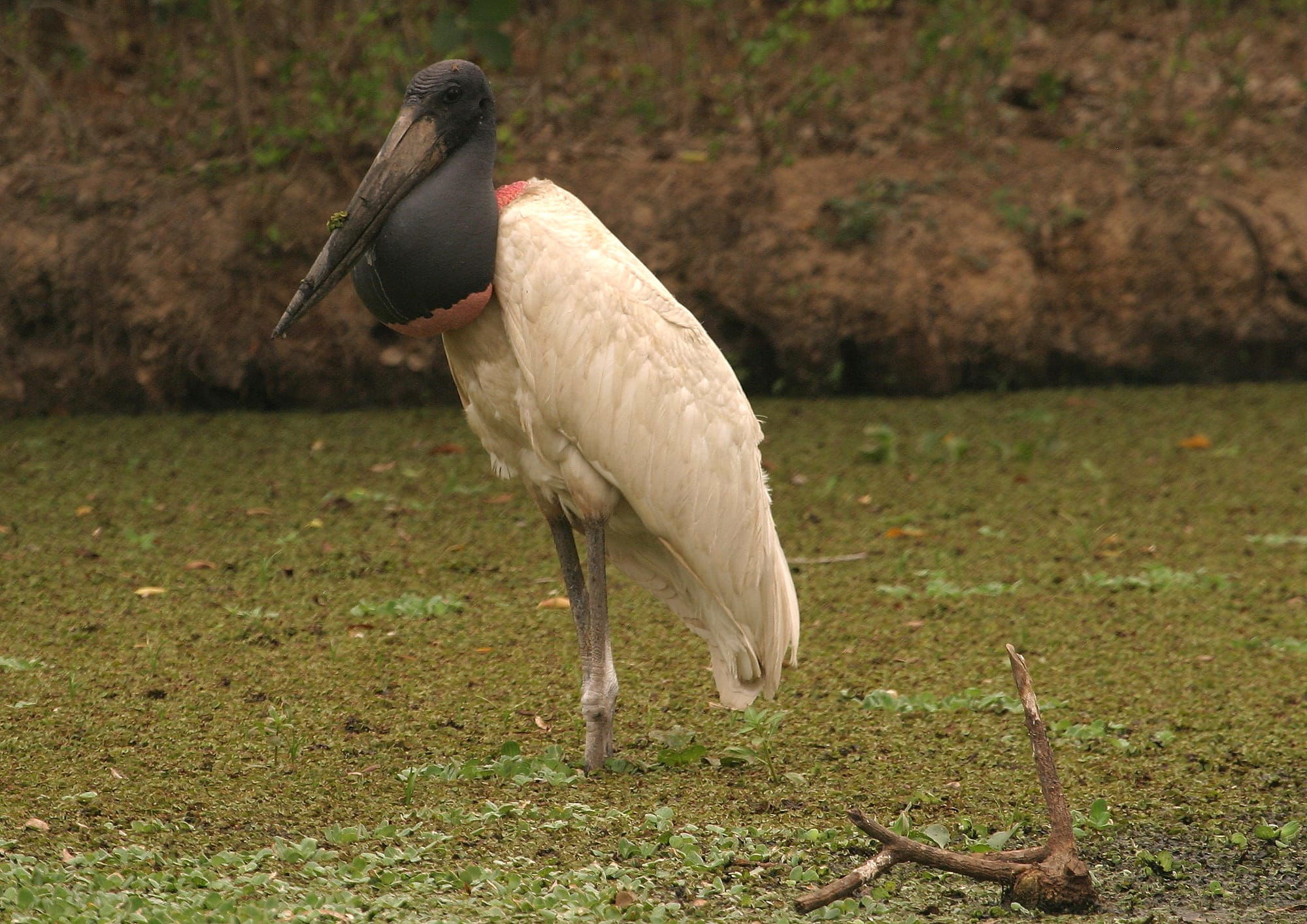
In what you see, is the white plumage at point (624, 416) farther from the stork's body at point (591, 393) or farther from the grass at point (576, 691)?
the grass at point (576, 691)

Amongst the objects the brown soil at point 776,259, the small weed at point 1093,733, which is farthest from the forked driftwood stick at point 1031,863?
the brown soil at point 776,259

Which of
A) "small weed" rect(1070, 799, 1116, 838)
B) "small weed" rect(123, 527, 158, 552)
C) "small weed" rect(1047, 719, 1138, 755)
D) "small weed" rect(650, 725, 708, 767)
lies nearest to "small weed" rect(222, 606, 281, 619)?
"small weed" rect(123, 527, 158, 552)

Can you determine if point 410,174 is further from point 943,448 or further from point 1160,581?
point 943,448

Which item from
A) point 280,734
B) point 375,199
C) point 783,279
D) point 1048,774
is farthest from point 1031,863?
point 783,279

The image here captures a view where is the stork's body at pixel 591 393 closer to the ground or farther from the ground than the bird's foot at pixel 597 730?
farther from the ground

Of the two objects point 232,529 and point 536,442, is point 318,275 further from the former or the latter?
point 232,529

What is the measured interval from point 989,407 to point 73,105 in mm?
5417

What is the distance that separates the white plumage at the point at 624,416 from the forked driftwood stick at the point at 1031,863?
837 mm

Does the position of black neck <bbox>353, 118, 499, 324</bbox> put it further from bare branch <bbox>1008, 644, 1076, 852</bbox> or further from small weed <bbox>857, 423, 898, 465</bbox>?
small weed <bbox>857, 423, 898, 465</bbox>

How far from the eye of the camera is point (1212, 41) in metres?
9.40

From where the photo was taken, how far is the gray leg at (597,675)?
3.57 metres

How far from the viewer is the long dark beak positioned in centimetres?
345

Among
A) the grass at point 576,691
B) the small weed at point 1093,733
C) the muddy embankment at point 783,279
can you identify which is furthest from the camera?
the muddy embankment at point 783,279

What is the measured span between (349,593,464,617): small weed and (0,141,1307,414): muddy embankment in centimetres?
328
